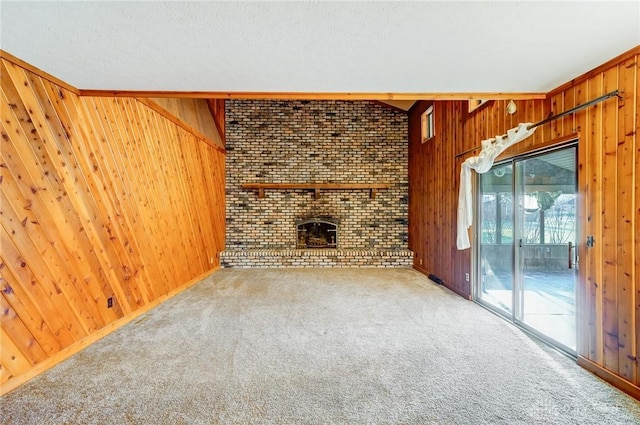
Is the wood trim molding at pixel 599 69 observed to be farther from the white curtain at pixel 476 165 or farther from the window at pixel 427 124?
the window at pixel 427 124

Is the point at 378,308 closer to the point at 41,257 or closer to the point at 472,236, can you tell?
the point at 472,236

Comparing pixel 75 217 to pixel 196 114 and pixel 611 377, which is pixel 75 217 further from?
pixel 611 377

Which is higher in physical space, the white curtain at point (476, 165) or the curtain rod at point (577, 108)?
the curtain rod at point (577, 108)

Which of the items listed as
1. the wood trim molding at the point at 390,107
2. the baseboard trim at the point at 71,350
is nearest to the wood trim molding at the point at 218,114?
the wood trim molding at the point at 390,107

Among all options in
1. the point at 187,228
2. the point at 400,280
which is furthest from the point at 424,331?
the point at 187,228

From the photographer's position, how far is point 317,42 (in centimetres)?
177

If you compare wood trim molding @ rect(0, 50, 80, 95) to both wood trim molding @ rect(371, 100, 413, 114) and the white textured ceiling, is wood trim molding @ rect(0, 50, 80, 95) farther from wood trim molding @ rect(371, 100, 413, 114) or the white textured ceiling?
wood trim molding @ rect(371, 100, 413, 114)

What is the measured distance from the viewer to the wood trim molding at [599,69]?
1912 millimetres

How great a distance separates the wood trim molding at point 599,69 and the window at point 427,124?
2.74 metres

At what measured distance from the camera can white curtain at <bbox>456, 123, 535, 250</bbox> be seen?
280 cm

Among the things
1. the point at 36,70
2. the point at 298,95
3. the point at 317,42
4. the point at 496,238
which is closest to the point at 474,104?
the point at 496,238

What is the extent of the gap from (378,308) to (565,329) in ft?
6.24

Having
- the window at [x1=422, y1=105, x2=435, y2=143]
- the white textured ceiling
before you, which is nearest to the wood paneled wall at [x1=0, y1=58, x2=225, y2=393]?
the white textured ceiling

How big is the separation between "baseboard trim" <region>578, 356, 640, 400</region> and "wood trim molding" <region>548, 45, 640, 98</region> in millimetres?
2235
